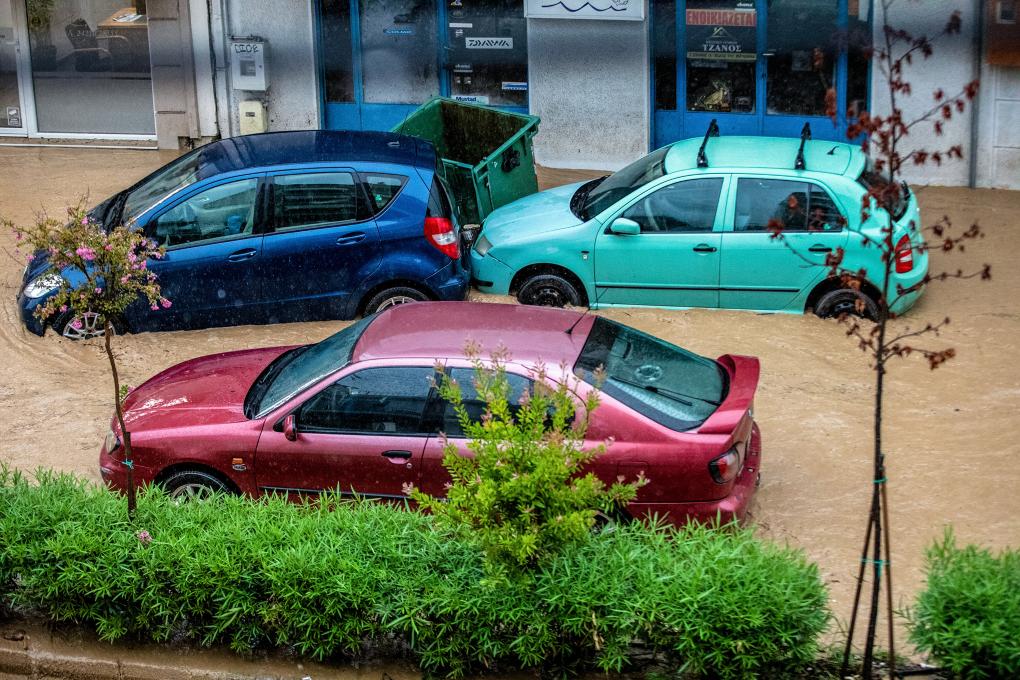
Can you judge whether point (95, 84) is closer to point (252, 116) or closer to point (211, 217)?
point (252, 116)

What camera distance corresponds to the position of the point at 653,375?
6.96 meters

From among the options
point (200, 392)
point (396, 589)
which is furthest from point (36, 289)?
point (396, 589)

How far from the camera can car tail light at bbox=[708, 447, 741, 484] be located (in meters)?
6.38

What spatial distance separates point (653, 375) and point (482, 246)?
153 inches

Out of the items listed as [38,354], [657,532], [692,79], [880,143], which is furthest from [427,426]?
[692,79]

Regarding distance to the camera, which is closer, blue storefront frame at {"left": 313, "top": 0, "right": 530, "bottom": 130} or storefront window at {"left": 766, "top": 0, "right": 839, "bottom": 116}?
storefront window at {"left": 766, "top": 0, "right": 839, "bottom": 116}

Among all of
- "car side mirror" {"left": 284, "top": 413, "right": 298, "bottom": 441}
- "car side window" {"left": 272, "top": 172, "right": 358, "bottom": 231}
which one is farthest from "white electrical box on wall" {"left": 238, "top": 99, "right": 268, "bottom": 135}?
"car side mirror" {"left": 284, "top": 413, "right": 298, "bottom": 441}

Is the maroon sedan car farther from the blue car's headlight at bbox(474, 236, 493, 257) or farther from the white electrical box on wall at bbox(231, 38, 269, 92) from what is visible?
the white electrical box on wall at bbox(231, 38, 269, 92)

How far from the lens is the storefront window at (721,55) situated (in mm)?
14062

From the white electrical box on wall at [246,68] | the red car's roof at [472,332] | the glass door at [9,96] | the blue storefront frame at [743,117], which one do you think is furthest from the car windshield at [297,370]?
the glass door at [9,96]

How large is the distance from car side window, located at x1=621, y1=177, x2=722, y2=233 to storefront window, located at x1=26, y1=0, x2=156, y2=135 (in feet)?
24.3

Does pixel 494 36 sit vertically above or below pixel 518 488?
above

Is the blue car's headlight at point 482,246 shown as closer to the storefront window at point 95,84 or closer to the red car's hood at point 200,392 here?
the red car's hood at point 200,392

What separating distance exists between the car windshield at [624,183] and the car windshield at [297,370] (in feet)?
10.6
